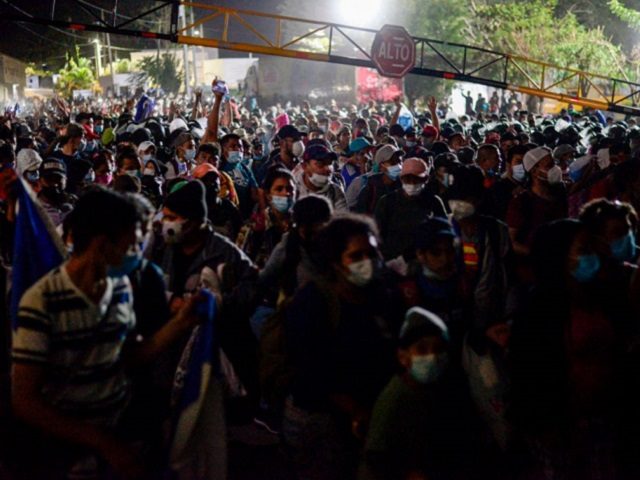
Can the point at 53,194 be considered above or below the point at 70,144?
below

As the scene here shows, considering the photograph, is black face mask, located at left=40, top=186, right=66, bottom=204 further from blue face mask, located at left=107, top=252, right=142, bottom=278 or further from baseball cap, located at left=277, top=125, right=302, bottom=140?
blue face mask, located at left=107, top=252, right=142, bottom=278

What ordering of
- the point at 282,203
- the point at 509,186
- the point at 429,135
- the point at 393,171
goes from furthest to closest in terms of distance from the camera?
the point at 429,135 < the point at 393,171 < the point at 509,186 < the point at 282,203

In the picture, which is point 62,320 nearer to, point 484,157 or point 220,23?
point 484,157

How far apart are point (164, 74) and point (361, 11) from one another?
2264 centimetres

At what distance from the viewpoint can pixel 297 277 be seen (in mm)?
4562

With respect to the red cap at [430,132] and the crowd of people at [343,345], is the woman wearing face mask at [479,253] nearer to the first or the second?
the crowd of people at [343,345]

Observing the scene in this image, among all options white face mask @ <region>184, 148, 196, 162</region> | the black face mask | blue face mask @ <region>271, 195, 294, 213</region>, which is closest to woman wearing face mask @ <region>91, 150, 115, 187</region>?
white face mask @ <region>184, 148, 196, 162</region>

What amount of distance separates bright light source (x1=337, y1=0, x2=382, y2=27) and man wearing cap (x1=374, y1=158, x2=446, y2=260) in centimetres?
4093

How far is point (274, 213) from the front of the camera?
599 cm

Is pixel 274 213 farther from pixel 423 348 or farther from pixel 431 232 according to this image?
pixel 423 348

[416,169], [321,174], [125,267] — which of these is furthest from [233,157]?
[125,267]

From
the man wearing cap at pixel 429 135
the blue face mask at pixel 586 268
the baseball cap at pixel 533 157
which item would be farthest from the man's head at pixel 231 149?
the blue face mask at pixel 586 268

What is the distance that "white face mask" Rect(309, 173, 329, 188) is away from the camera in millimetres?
7039

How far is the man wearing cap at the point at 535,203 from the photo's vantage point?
6012 mm
